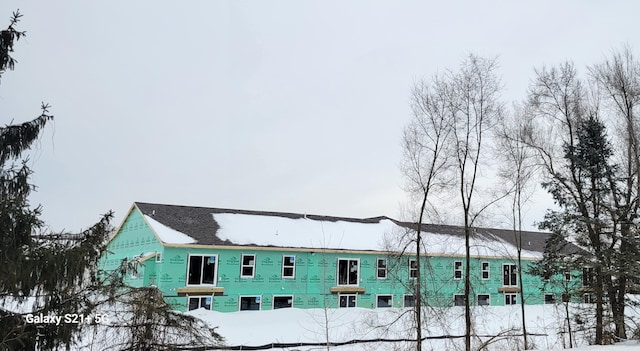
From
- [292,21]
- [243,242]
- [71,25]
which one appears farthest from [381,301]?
[71,25]

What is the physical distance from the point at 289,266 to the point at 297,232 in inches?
101

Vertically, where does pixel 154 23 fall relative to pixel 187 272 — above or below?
above

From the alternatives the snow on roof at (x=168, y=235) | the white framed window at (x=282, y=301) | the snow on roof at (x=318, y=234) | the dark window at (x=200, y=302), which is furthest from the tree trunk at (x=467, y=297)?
the snow on roof at (x=168, y=235)

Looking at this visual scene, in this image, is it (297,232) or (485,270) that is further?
(485,270)

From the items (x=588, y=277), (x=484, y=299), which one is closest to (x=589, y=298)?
(x=588, y=277)

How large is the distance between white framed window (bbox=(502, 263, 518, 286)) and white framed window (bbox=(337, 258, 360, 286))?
411 inches

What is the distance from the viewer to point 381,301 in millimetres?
27469

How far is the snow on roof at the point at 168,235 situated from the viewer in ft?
73.7

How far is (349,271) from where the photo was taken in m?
26.8

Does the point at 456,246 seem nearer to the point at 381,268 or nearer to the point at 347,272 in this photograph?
the point at 381,268

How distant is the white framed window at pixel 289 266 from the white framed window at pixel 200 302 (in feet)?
13.3

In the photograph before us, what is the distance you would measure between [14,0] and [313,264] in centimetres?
2004

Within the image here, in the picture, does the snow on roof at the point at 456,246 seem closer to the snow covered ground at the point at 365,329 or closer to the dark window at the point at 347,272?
the snow covered ground at the point at 365,329

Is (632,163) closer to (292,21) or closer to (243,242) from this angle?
(292,21)
